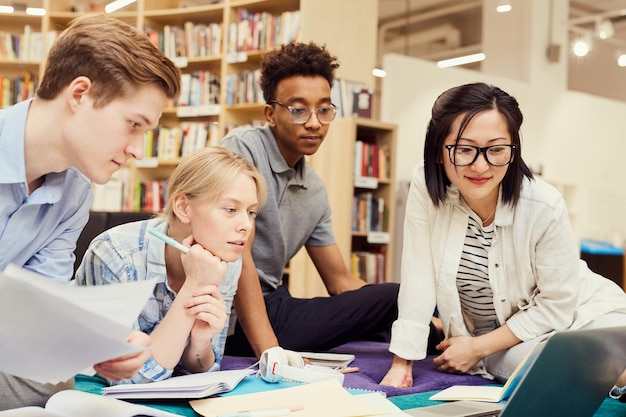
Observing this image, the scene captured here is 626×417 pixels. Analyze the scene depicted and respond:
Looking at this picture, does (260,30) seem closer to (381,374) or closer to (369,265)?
(369,265)

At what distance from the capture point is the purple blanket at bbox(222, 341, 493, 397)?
5.69ft

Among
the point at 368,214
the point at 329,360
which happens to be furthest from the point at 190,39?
the point at 329,360

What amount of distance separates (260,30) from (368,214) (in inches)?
58.6

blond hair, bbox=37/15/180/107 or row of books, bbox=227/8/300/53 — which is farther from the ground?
row of books, bbox=227/8/300/53

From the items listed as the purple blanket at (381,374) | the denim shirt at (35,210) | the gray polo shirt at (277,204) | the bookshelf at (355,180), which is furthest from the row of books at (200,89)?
the denim shirt at (35,210)

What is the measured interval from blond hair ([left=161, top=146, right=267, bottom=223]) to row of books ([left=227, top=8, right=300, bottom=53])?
2954 millimetres

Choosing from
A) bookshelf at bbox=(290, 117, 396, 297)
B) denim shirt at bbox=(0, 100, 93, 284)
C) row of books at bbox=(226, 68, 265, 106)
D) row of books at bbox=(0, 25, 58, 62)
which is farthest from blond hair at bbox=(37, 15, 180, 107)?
row of books at bbox=(0, 25, 58, 62)

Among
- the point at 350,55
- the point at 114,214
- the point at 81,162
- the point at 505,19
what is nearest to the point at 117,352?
the point at 81,162

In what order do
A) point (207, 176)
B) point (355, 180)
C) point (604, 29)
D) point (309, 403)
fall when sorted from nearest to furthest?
point (309, 403) → point (207, 176) → point (355, 180) → point (604, 29)

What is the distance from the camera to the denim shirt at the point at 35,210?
128cm

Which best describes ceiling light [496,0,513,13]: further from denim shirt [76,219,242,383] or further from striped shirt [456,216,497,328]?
denim shirt [76,219,242,383]

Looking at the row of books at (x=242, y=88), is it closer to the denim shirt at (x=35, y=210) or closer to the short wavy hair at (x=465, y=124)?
the short wavy hair at (x=465, y=124)

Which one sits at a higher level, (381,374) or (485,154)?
(485,154)

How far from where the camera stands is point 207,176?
1.60 meters
